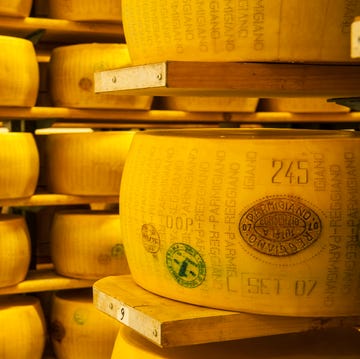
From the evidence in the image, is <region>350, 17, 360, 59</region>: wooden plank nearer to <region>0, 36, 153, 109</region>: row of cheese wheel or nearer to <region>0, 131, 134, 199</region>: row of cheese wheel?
<region>0, 36, 153, 109</region>: row of cheese wheel

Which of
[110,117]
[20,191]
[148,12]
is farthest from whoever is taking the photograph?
[110,117]

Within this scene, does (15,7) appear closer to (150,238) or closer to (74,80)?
(74,80)

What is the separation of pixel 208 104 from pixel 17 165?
2.61 ft

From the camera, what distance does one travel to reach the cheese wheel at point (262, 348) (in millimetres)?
1444

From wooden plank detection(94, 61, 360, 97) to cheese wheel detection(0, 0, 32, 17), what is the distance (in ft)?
5.13

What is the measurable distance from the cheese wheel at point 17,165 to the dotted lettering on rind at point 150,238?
1.44 meters

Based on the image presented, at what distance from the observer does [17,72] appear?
2.81m

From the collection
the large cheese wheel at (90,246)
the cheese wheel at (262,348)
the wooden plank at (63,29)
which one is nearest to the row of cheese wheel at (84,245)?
the large cheese wheel at (90,246)

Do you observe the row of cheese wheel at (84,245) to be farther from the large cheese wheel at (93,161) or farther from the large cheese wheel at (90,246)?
the large cheese wheel at (93,161)

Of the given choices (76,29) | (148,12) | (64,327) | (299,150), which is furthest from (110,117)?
(299,150)

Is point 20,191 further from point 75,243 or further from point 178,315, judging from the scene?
point 178,315

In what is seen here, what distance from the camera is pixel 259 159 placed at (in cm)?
134

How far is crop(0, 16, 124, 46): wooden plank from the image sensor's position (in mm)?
2900

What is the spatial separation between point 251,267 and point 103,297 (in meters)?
0.33
